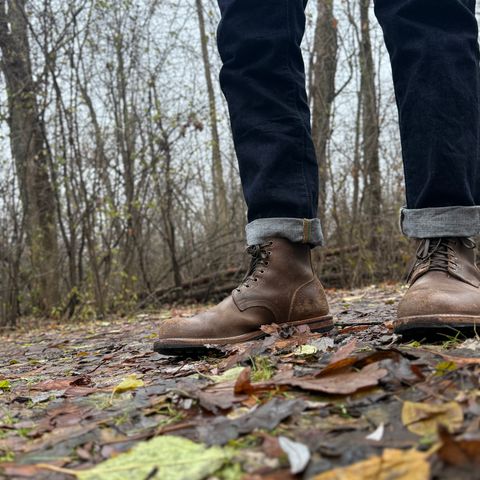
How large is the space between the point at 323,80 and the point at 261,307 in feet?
18.7

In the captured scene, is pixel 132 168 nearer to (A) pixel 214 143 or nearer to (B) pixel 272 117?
(A) pixel 214 143

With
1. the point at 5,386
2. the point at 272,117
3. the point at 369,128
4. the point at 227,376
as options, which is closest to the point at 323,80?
the point at 369,128

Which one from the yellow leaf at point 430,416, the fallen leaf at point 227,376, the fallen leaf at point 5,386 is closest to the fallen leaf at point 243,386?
the fallen leaf at point 227,376

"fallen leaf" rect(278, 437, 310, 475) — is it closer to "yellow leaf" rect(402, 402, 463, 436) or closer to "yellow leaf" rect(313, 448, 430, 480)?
"yellow leaf" rect(313, 448, 430, 480)

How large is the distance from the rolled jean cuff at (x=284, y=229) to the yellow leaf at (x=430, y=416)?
0.92m

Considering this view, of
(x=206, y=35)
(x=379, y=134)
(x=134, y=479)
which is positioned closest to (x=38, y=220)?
(x=206, y=35)

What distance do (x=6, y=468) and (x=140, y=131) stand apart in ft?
19.9

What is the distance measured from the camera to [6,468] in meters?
0.92

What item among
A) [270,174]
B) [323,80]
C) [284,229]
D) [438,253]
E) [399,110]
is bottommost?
[438,253]

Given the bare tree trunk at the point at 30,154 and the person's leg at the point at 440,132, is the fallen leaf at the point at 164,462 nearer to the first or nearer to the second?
the person's leg at the point at 440,132

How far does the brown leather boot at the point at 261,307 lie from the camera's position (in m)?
1.76

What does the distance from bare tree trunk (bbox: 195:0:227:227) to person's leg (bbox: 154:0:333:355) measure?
5.23m

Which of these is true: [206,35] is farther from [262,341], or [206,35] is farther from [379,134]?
[262,341]

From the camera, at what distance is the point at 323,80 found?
700 cm
